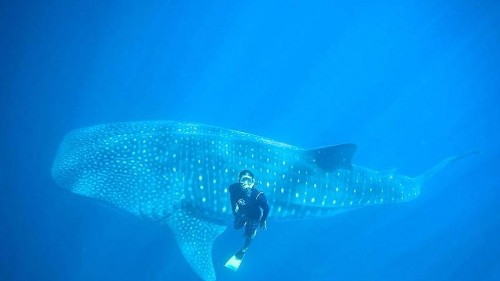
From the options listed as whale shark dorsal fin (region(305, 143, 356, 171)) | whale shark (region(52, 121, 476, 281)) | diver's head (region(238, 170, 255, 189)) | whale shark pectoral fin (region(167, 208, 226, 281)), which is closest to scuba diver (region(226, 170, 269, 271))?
diver's head (region(238, 170, 255, 189))

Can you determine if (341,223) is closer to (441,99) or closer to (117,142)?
(117,142)

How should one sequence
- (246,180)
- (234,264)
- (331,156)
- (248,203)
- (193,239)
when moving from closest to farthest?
(246,180), (248,203), (234,264), (193,239), (331,156)

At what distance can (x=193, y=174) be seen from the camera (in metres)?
5.72

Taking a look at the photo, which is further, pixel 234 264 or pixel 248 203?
pixel 234 264

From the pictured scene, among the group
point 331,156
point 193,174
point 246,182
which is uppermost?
point 331,156

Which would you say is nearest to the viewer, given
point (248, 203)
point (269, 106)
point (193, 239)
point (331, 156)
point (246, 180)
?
point (246, 180)

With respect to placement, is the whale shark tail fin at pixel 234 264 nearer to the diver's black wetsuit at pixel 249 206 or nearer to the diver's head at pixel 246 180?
the diver's black wetsuit at pixel 249 206

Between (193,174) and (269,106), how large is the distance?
71.3ft

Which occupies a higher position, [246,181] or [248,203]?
[246,181]

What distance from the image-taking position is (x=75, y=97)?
19.9 m

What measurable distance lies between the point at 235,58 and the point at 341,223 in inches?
1203

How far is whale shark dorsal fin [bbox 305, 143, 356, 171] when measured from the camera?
6406 mm

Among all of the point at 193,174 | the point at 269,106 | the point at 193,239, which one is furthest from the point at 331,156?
the point at 269,106

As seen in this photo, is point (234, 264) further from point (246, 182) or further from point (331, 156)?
point (331, 156)
